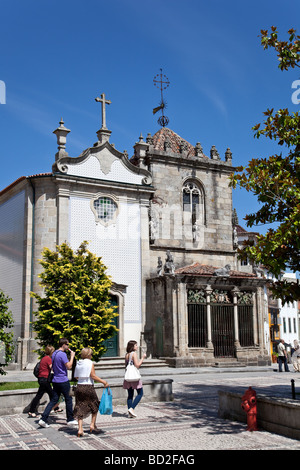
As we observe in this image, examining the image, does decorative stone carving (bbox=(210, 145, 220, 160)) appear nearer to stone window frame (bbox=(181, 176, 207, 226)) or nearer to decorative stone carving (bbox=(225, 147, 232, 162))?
decorative stone carving (bbox=(225, 147, 232, 162))

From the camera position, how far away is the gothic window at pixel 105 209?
87.7 ft

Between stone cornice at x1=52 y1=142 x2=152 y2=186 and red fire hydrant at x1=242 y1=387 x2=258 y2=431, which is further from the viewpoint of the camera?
stone cornice at x1=52 y1=142 x2=152 y2=186

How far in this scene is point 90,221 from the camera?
26.4m

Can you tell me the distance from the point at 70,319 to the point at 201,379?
18.6 ft

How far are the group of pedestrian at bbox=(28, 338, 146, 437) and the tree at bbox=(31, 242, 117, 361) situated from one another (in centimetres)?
547

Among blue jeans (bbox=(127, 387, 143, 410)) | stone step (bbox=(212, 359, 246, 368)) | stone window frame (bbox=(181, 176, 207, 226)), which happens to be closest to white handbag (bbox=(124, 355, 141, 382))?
blue jeans (bbox=(127, 387, 143, 410))

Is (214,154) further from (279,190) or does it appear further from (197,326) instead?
(279,190)

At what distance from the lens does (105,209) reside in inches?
1064

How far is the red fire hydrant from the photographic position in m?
9.32

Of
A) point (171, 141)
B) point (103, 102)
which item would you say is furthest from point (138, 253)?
point (171, 141)

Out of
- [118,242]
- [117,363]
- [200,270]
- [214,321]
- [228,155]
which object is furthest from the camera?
[228,155]

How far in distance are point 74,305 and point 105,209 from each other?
10235mm

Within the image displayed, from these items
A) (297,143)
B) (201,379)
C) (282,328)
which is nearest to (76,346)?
(201,379)

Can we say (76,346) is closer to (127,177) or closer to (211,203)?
(127,177)
